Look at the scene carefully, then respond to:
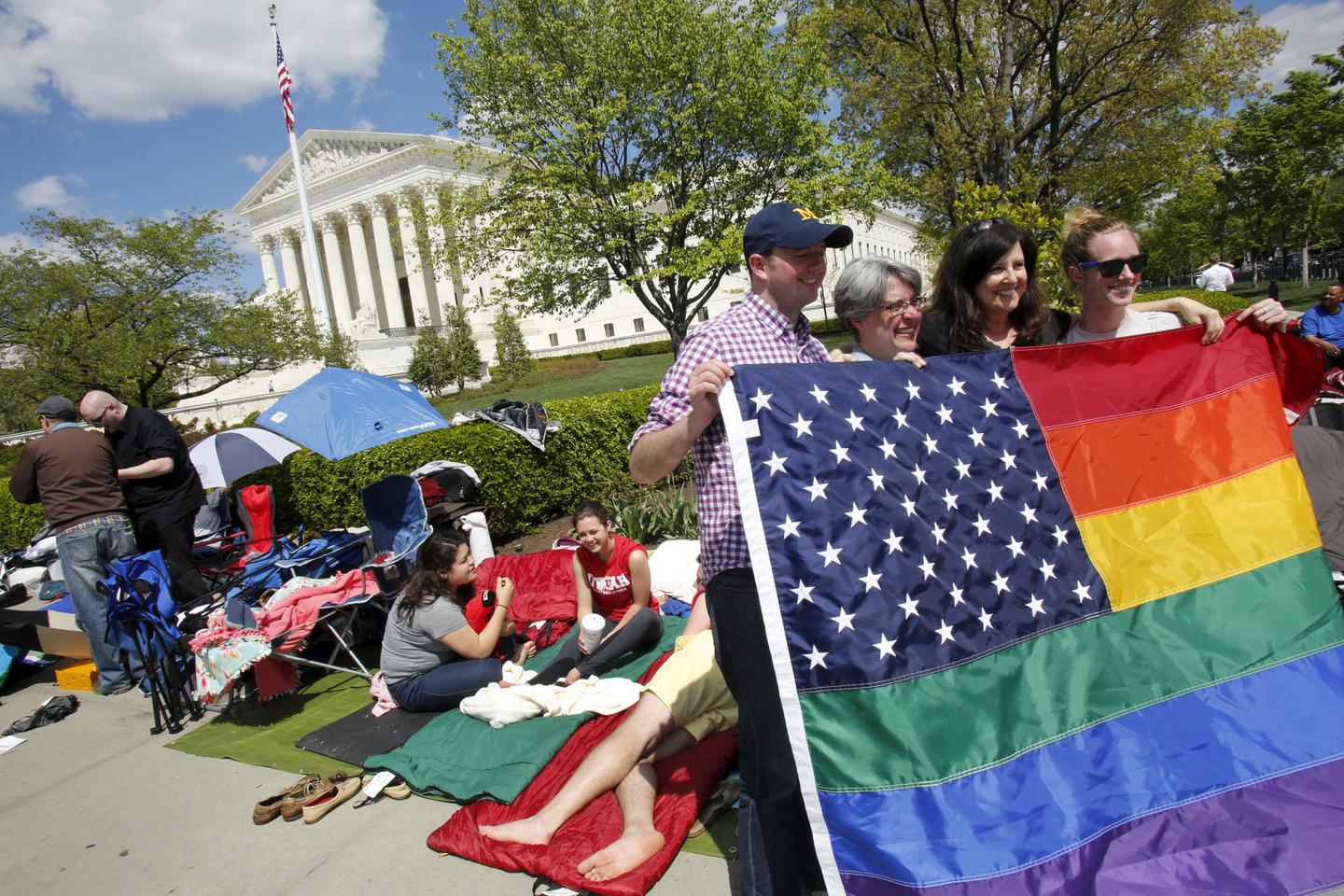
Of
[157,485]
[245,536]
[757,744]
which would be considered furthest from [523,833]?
[245,536]

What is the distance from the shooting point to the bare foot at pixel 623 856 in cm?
292

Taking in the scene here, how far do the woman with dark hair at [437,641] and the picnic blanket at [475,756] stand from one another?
198 millimetres

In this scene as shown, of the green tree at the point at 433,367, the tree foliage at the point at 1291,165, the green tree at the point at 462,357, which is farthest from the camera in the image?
the green tree at the point at 462,357

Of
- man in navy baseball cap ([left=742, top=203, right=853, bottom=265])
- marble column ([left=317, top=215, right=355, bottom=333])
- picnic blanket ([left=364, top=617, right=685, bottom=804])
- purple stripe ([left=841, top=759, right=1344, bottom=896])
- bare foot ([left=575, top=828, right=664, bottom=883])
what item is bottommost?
picnic blanket ([left=364, top=617, right=685, bottom=804])

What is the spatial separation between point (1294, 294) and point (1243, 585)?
36.1m

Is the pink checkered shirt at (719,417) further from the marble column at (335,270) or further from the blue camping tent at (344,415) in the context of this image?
the marble column at (335,270)

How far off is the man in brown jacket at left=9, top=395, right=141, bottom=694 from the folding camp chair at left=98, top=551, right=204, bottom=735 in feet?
2.56

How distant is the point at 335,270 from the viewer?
6525 centimetres

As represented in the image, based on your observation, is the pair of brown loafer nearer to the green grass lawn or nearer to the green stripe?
the green stripe

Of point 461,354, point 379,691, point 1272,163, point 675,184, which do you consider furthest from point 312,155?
point 379,691

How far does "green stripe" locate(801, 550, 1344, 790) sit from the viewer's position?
225cm

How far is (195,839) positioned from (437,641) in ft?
4.95

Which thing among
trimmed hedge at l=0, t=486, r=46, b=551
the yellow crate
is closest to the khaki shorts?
the yellow crate

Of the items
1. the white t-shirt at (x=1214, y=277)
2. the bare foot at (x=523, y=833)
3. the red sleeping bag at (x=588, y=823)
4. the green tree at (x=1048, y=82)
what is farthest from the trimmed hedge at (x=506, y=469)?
the white t-shirt at (x=1214, y=277)
